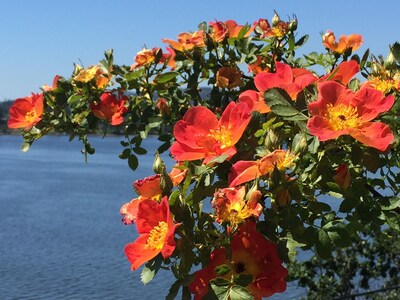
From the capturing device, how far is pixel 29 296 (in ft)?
33.8

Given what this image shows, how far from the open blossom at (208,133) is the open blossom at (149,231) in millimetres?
92

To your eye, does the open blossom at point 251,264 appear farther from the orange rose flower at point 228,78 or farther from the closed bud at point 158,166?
the orange rose flower at point 228,78

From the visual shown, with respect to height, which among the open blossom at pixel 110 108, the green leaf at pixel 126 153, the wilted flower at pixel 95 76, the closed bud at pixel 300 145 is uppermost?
the closed bud at pixel 300 145

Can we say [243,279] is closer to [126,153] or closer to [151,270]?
[151,270]

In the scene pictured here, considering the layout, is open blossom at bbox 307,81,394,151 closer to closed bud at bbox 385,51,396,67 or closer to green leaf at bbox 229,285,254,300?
green leaf at bbox 229,285,254,300

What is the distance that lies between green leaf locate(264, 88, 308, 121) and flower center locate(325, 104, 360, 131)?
0.12 ft

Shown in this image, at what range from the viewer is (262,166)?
0.86m

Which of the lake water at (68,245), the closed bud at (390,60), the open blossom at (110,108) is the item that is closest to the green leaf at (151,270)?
the closed bud at (390,60)

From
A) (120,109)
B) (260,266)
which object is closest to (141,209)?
(260,266)

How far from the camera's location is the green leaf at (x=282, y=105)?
36.3 inches

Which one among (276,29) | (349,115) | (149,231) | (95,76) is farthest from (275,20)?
(149,231)

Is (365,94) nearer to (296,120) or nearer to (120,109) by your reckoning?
(296,120)

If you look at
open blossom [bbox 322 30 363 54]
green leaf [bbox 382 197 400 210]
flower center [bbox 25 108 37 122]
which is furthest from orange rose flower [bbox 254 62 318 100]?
flower center [bbox 25 108 37 122]

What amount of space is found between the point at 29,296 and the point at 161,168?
9.91 m
